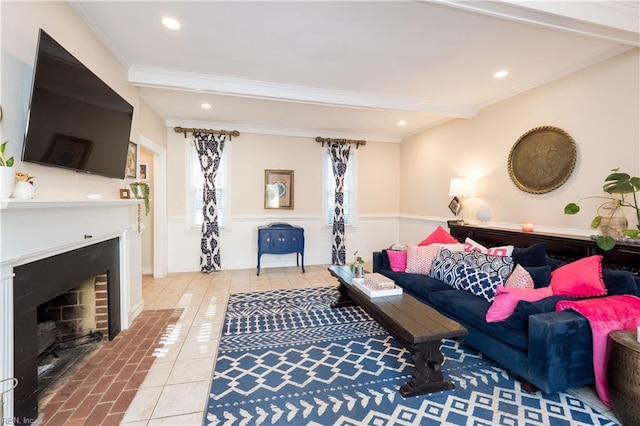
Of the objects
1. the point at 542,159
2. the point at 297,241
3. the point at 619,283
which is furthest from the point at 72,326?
the point at 542,159

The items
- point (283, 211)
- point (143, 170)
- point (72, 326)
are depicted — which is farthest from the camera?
point (283, 211)

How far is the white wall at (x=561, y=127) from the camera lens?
2.64 meters

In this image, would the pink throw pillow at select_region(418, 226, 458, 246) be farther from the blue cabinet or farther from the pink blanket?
the blue cabinet

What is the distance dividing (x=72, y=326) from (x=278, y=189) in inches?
141

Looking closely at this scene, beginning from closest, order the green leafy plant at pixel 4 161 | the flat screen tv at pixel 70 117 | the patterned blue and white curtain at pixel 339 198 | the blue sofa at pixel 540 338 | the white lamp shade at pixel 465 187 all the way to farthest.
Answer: the green leafy plant at pixel 4 161 → the flat screen tv at pixel 70 117 → the blue sofa at pixel 540 338 → the white lamp shade at pixel 465 187 → the patterned blue and white curtain at pixel 339 198

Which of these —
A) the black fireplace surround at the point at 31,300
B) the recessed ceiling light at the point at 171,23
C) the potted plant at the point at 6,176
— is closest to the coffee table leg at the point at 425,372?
the black fireplace surround at the point at 31,300

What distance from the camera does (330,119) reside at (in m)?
4.79

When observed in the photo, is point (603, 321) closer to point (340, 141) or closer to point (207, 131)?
point (340, 141)

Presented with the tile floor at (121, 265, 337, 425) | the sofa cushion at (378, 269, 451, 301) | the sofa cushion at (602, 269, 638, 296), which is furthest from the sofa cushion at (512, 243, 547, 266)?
the tile floor at (121, 265, 337, 425)

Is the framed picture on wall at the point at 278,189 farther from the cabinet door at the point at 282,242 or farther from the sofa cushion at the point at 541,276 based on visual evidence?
the sofa cushion at the point at 541,276

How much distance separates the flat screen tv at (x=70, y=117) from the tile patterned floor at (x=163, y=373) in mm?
1538

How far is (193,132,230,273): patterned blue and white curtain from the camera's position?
503cm

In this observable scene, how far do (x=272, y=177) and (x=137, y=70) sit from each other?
2.76m

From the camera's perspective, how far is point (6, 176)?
1.42 m
